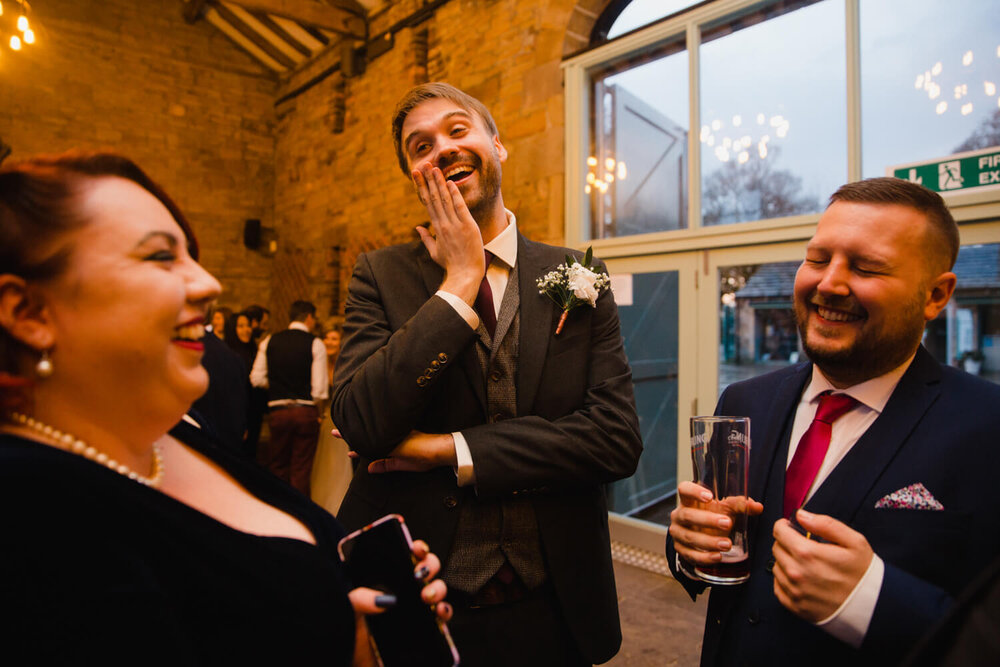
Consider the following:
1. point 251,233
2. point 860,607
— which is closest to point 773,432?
point 860,607

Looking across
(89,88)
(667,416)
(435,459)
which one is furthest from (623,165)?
(89,88)

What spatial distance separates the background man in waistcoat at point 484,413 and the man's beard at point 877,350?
1.47 ft

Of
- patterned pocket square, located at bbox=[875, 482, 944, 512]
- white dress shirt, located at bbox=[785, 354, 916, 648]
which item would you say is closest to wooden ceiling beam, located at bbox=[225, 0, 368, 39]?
white dress shirt, located at bbox=[785, 354, 916, 648]

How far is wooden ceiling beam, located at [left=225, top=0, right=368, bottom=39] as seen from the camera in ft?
23.1

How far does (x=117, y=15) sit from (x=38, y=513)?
10628 mm

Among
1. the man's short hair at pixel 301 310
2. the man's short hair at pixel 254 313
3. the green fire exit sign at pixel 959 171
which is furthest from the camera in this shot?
the man's short hair at pixel 254 313

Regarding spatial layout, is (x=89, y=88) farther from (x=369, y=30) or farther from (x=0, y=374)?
(x=0, y=374)

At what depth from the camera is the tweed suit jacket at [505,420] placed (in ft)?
4.03

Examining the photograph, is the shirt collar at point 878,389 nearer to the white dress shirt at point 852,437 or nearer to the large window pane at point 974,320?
the white dress shirt at point 852,437

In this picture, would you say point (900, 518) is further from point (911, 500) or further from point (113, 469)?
point (113, 469)

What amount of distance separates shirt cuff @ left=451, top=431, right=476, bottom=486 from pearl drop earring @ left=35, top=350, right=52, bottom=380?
732 mm

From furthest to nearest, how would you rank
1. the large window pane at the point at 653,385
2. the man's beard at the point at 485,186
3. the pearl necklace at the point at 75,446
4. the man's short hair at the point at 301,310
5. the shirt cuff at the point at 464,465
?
the man's short hair at the point at 301,310, the large window pane at the point at 653,385, the man's beard at the point at 485,186, the shirt cuff at the point at 464,465, the pearl necklace at the point at 75,446

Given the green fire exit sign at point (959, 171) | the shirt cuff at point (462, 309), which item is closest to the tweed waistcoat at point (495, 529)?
the shirt cuff at point (462, 309)

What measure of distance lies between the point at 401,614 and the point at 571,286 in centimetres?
84
